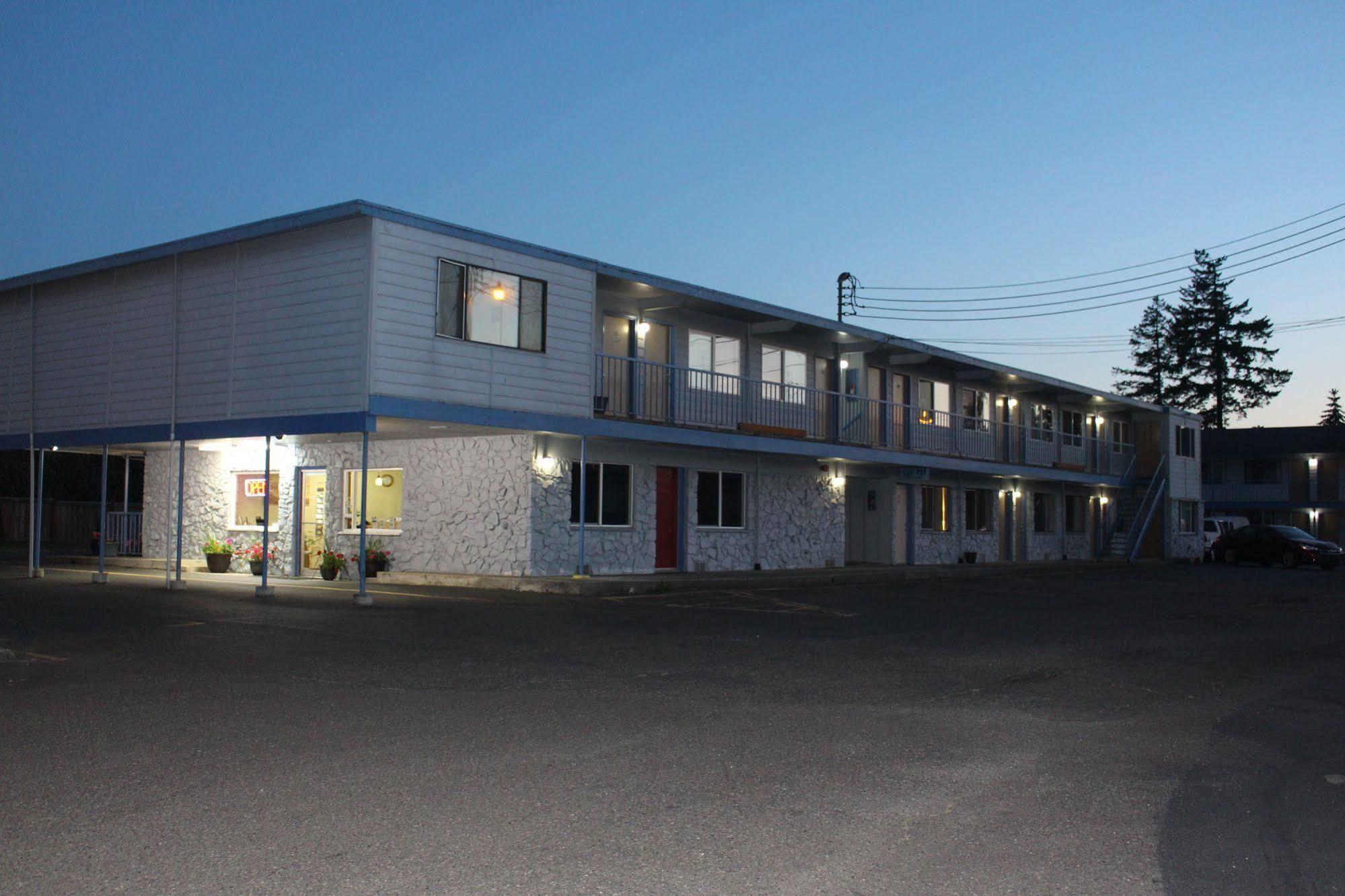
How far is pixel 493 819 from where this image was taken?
Result: 5.50m

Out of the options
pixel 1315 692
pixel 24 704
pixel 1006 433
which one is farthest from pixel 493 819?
pixel 1006 433

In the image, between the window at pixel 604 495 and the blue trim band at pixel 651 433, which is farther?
the window at pixel 604 495

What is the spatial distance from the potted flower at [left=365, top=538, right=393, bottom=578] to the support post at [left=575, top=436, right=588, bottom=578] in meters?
3.63

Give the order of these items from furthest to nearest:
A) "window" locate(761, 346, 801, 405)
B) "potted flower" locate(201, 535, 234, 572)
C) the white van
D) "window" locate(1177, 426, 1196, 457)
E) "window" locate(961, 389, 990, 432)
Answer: "window" locate(1177, 426, 1196, 457) < the white van < "window" locate(961, 389, 990, 432) < "window" locate(761, 346, 801, 405) < "potted flower" locate(201, 535, 234, 572)

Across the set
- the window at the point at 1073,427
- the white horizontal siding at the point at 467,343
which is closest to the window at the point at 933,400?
the window at the point at 1073,427

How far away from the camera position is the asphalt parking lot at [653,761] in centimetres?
491

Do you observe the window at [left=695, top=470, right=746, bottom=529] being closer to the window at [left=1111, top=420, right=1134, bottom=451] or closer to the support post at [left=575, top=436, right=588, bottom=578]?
the support post at [left=575, top=436, right=588, bottom=578]

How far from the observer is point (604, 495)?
22.7 m

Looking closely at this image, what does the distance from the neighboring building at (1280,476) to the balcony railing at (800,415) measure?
21981 mm

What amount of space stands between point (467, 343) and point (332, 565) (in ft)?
19.4

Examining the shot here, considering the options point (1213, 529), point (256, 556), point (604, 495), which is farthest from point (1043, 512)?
point (256, 556)

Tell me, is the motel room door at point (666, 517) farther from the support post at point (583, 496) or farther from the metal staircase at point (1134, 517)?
the metal staircase at point (1134, 517)

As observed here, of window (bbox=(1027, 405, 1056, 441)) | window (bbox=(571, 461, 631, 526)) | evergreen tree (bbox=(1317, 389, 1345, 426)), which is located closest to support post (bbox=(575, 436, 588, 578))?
window (bbox=(571, 461, 631, 526))

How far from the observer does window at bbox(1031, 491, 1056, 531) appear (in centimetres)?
3816
